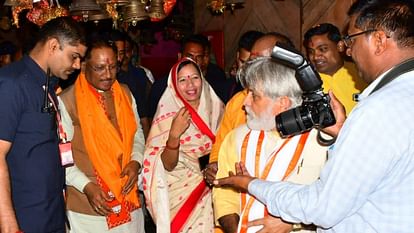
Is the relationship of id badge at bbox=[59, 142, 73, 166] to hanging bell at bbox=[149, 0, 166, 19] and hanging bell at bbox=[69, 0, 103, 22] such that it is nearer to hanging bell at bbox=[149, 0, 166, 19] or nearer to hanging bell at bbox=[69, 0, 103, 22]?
hanging bell at bbox=[69, 0, 103, 22]

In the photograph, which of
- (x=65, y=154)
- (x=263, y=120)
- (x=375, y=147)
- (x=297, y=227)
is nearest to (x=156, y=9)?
(x=65, y=154)

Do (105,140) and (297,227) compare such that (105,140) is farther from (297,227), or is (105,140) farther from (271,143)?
(297,227)

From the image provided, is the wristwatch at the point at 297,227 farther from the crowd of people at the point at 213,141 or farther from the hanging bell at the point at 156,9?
the hanging bell at the point at 156,9

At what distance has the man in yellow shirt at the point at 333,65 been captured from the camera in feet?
9.79

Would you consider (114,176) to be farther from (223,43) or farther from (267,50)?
(223,43)

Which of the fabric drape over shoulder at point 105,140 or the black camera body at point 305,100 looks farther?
the fabric drape over shoulder at point 105,140

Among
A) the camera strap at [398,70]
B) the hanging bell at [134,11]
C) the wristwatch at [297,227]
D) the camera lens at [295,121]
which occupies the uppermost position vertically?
the hanging bell at [134,11]

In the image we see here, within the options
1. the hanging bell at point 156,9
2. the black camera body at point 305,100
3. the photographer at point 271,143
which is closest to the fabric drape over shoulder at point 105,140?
the photographer at point 271,143

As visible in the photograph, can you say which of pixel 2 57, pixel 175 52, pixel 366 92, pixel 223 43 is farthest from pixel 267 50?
pixel 175 52

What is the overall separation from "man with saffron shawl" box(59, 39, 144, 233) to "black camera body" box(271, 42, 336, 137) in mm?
1535

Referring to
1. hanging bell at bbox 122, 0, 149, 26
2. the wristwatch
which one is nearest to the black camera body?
the wristwatch

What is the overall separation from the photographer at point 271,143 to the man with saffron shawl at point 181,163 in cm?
99

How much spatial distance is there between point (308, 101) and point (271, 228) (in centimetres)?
56

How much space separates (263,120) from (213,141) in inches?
43.5
